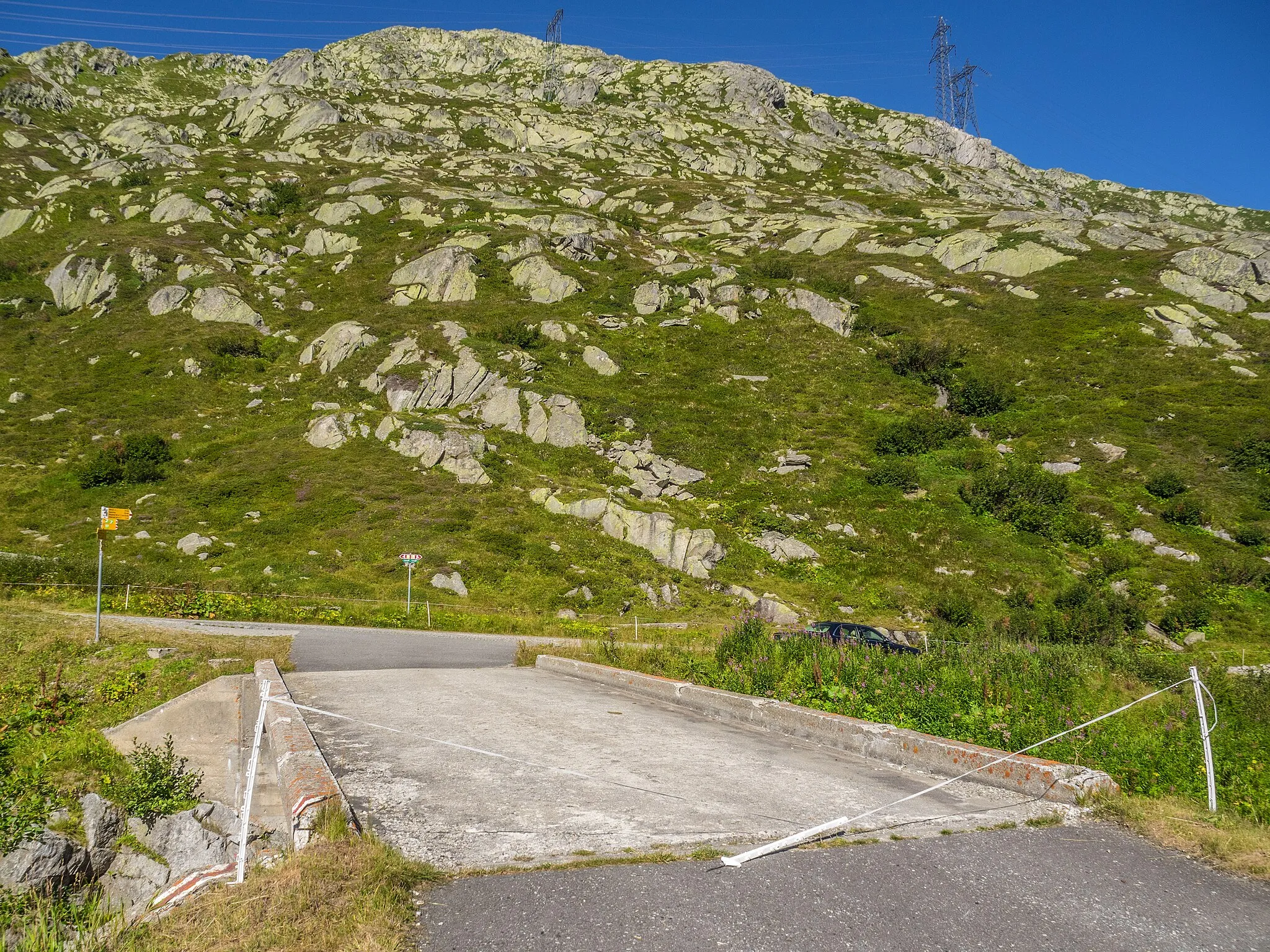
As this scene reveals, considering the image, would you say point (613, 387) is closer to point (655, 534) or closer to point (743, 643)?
point (655, 534)

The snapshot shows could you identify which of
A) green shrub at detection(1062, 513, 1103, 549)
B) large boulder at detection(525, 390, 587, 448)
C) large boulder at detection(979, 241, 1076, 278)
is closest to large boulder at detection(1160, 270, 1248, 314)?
large boulder at detection(979, 241, 1076, 278)

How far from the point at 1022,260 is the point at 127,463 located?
7762cm

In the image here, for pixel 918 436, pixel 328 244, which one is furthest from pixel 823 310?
pixel 328 244

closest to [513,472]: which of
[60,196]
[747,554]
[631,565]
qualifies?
[631,565]

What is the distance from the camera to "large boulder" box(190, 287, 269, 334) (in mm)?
57188

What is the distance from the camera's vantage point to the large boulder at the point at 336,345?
5219 cm

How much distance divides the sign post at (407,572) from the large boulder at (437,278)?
3446 centimetres

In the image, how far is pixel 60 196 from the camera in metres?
73.8

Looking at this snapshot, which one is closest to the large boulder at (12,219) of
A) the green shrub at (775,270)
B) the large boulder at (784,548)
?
the green shrub at (775,270)

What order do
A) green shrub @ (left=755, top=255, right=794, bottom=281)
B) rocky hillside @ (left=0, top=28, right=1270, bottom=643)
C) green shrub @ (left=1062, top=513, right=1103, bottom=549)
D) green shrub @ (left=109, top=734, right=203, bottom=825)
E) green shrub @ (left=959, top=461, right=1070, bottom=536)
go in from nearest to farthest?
green shrub @ (left=109, top=734, right=203, bottom=825)
rocky hillside @ (left=0, top=28, right=1270, bottom=643)
green shrub @ (left=1062, top=513, right=1103, bottom=549)
green shrub @ (left=959, top=461, right=1070, bottom=536)
green shrub @ (left=755, top=255, right=794, bottom=281)

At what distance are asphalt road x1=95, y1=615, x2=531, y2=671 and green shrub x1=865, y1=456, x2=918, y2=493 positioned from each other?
84.4ft

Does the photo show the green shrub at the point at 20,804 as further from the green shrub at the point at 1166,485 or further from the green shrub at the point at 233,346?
the green shrub at the point at 233,346

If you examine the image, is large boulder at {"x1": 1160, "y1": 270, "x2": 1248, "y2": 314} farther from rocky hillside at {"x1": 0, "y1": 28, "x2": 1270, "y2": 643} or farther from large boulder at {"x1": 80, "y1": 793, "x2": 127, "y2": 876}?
large boulder at {"x1": 80, "y1": 793, "x2": 127, "y2": 876}

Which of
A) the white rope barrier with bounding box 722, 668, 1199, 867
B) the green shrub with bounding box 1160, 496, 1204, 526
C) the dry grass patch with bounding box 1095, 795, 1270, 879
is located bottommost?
the white rope barrier with bounding box 722, 668, 1199, 867
